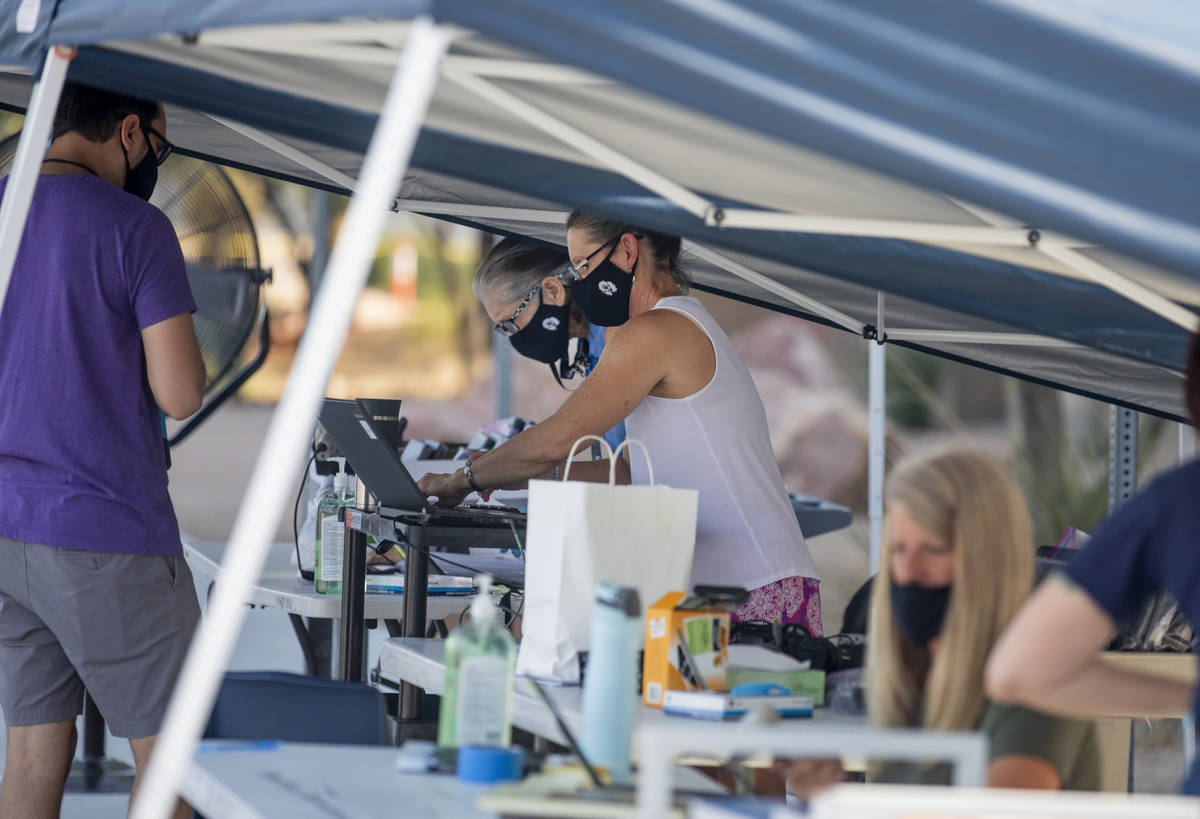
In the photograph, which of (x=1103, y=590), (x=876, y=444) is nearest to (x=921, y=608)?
(x=1103, y=590)

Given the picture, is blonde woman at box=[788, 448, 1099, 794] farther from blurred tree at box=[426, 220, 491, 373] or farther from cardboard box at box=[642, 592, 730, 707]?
blurred tree at box=[426, 220, 491, 373]

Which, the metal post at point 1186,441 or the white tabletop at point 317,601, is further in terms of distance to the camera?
the metal post at point 1186,441

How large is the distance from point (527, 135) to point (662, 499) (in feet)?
1.93

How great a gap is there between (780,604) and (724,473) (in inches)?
10.2

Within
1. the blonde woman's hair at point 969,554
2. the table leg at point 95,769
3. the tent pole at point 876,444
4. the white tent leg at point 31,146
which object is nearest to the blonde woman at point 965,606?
the blonde woman's hair at point 969,554

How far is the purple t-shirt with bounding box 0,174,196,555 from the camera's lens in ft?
8.48

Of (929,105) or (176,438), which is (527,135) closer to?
(929,105)

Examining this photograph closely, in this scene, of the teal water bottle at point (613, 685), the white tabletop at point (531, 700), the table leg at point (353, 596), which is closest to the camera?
the teal water bottle at point (613, 685)

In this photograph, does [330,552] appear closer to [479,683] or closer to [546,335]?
[546,335]

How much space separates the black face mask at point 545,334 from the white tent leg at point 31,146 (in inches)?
50.7

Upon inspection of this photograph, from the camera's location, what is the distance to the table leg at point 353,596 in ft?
10.3

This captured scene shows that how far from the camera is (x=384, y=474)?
2.92 metres

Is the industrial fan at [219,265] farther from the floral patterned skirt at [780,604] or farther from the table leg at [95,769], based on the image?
the floral patterned skirt at [780,604]

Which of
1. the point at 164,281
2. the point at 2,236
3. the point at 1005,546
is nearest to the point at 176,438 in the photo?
the point at 164,281
